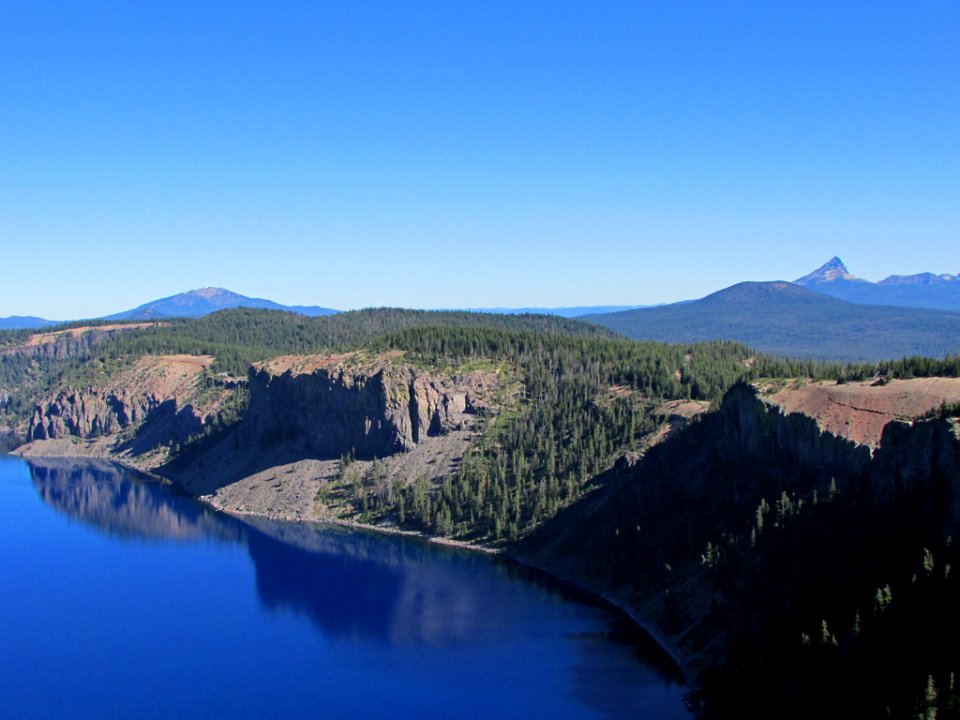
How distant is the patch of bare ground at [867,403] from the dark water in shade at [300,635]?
3211cm

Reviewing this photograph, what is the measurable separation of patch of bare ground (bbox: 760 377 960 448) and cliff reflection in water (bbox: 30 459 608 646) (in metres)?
37.8

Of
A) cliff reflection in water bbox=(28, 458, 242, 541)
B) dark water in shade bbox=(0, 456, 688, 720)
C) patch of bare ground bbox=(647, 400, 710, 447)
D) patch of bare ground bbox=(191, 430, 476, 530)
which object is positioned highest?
patch of bare ground bbox=(647, 400, 710, 447)

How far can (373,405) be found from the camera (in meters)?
173

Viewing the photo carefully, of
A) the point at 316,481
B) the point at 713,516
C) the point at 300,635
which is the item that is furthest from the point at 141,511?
the point at 713,516

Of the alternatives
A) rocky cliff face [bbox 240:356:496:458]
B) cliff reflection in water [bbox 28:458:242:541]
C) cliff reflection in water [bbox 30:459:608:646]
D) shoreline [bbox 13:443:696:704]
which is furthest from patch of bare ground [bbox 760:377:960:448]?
cliff reflection in water [bbox 28:458:242:541]

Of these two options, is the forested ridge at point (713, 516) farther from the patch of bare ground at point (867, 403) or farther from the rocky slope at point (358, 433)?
the patch of bare ground at point (867, 403)

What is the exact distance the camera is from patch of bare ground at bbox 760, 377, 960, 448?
3920 inches

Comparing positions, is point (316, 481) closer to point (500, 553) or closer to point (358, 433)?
point (358, 433)

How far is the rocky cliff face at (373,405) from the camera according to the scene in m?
171

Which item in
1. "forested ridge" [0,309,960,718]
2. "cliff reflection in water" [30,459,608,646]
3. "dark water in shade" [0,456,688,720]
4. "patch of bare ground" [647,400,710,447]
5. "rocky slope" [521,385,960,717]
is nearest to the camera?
"forested ridge" [0,309,960,718]

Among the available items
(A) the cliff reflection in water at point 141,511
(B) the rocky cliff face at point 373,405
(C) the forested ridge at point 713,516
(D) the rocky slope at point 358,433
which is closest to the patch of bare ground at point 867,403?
(C) the forested ridge at point 713,516

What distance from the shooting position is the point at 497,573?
411 ft

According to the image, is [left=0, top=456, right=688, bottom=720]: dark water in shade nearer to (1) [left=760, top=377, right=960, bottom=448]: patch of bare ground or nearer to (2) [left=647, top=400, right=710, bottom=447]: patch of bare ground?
(1) [left=760, top=377, right=960, bottom=448]: patch of bare ground

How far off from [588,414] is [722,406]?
32991mm
